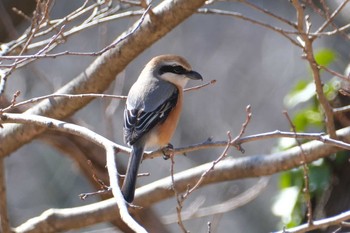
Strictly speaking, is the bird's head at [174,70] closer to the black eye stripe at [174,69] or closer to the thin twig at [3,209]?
the black eye stripe at [174,69]

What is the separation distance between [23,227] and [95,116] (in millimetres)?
4764

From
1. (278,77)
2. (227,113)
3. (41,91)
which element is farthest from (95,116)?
(278,77)

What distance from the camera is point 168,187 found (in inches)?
181

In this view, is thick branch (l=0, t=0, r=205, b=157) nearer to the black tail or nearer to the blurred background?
the black tail

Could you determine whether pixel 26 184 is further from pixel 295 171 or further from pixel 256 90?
pixel 295 171

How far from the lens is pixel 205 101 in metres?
9.55

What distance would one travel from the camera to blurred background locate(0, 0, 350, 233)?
8.72 m

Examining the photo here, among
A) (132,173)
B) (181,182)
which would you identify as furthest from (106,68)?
(132,173)

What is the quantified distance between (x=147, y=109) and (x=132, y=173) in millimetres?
677

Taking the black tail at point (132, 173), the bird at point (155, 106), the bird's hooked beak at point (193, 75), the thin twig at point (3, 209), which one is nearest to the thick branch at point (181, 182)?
the thin twig at point (3, 209)

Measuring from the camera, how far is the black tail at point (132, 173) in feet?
11.4

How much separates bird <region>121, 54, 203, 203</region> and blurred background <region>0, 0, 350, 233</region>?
152 inches

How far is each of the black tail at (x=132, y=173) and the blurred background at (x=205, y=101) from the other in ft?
14.7

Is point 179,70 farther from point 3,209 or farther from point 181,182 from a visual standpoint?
point 3,209
